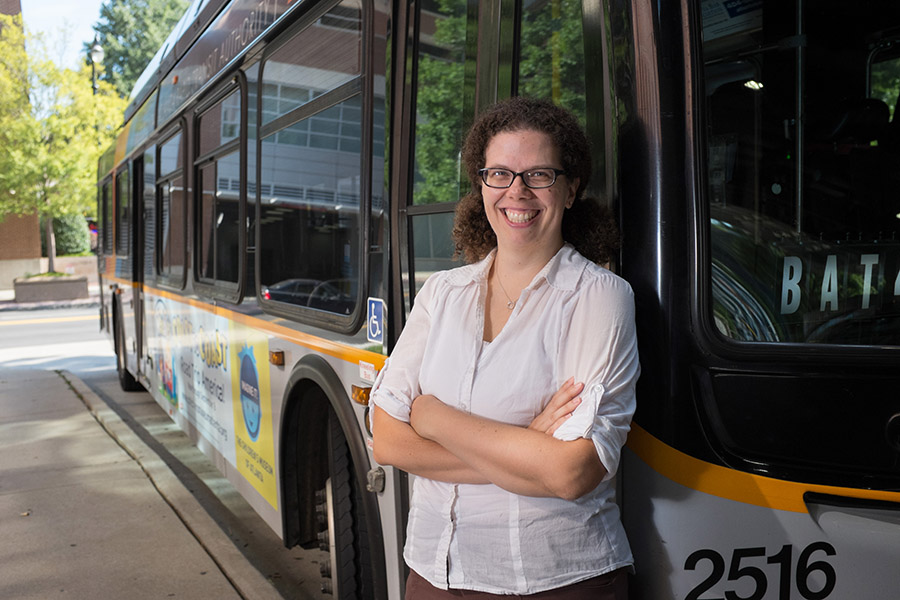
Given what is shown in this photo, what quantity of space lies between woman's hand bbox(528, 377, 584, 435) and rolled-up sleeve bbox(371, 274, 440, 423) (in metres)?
0.34

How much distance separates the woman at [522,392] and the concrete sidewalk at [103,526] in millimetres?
2701

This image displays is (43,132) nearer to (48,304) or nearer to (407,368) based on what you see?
(48,304)

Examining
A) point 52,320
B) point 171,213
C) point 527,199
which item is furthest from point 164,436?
point 52,320

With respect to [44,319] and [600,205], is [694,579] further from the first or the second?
[44,319]

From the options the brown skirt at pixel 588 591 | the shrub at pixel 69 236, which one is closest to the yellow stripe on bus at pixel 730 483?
the brown skirt at pixel 588 591

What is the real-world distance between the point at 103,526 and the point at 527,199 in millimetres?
4546

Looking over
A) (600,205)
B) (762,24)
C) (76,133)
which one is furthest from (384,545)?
(76,133)

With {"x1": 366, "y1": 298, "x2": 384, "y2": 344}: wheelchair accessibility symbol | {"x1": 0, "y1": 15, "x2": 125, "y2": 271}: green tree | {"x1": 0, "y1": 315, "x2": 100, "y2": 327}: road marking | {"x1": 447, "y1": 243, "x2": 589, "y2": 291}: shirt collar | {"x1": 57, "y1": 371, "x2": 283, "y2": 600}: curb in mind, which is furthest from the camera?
{"x1": 0, "y1": 15, "x2": 125, "y2": 271}: green tree

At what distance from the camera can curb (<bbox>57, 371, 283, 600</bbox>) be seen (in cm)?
431

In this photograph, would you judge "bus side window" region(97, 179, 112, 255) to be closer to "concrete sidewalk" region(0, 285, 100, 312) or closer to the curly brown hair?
the curly brown hair

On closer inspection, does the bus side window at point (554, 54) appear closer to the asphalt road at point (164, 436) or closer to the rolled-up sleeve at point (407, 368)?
the rolled-up sleeve at point (407, 368)

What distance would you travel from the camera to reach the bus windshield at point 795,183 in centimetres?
179

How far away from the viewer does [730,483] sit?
5.69ft

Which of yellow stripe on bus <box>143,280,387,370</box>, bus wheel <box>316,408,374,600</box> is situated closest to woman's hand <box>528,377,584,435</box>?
yellow stripe on bus <box>143,280,387,370</box>
